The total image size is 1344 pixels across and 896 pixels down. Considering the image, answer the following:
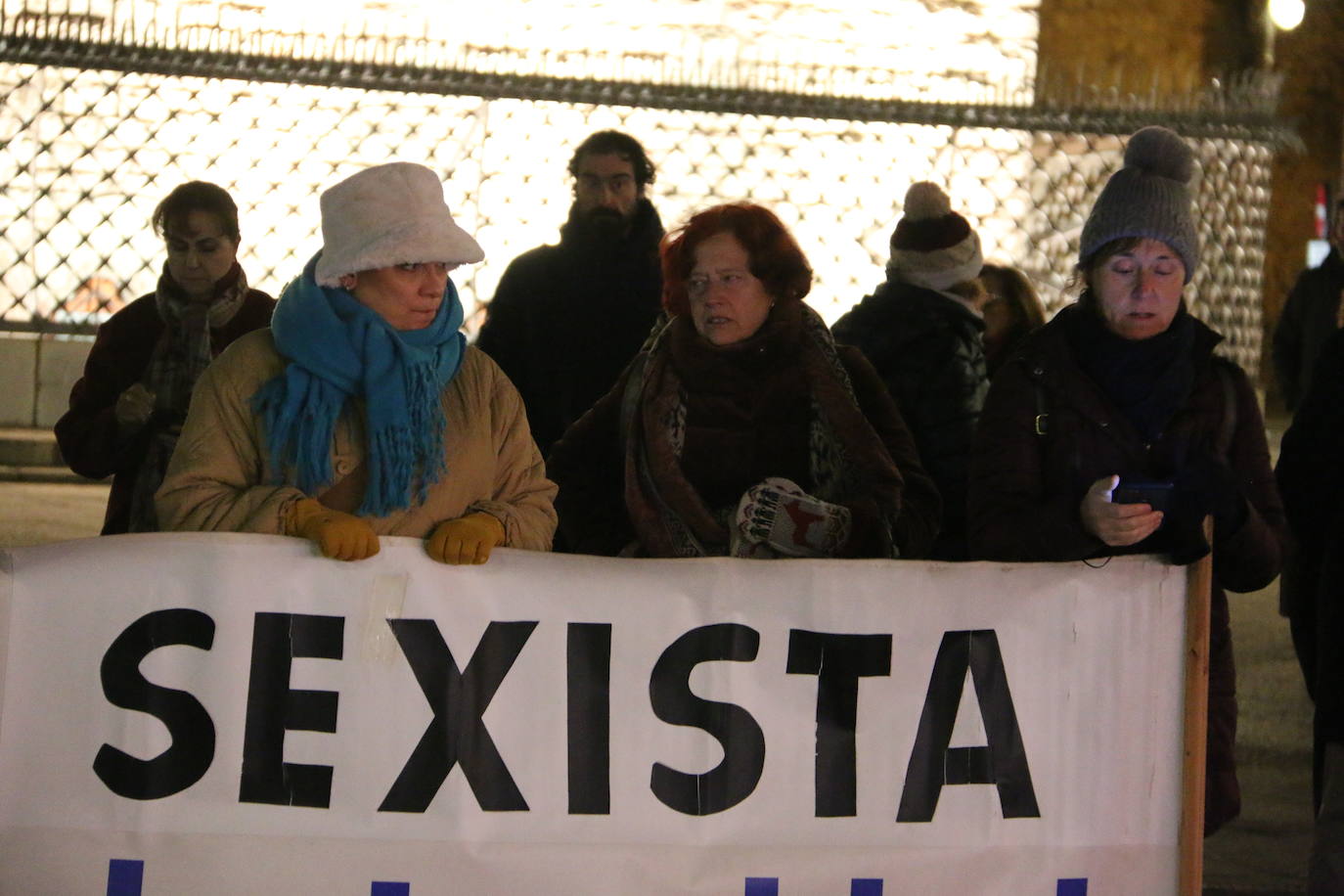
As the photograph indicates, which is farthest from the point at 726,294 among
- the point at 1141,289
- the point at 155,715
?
the point at 155,715

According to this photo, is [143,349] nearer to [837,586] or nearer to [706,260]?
[706,260]

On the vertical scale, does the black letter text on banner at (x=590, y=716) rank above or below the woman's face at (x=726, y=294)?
below

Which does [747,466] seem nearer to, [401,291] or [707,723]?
[707,723]

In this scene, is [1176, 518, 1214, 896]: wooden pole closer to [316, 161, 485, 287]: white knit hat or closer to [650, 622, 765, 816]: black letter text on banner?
[650, 622, 765, 816]: black letter text on banner

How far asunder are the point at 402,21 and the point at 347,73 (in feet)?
8.18

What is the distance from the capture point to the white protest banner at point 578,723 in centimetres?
340

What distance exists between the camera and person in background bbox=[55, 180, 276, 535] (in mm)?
4883

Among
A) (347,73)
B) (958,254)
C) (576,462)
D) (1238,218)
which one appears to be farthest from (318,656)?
(1238,218)

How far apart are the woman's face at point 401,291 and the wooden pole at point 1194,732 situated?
4.99ft

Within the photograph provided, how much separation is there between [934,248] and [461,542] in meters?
2.40

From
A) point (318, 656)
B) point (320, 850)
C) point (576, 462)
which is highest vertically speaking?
point (576, 462)

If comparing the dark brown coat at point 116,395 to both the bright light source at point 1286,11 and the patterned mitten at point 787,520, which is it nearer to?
the patterned mitten at point 787,520

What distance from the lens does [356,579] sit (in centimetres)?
346

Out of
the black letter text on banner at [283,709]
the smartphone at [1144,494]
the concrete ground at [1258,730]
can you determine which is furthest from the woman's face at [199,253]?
the smartphone at [1144,494]
